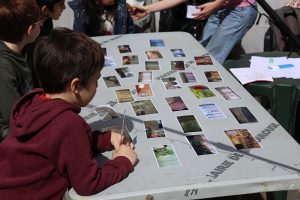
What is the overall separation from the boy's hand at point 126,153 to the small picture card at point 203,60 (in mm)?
988

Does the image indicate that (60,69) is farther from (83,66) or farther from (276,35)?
(276,35)


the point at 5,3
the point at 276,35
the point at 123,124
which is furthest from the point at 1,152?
the point at 276,35

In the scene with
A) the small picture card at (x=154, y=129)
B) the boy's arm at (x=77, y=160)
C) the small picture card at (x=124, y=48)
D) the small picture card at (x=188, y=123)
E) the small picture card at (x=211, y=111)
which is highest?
the boy's arm at (x=77, y=160)

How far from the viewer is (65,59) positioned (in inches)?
55.9

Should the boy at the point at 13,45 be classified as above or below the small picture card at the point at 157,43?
above

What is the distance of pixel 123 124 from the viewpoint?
177cm

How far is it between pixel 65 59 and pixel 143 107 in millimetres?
564

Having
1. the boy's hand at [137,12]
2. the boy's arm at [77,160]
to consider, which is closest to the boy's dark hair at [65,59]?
the boy's arm at [77,160]

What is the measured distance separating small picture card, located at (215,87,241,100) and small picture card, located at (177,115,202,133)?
0.88 feet

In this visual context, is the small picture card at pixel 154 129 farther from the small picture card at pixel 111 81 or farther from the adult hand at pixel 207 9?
the adult hand at pixel 207 9

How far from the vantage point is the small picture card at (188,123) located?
171 centimetres

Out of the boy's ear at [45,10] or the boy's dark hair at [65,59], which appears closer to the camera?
the boy's dark hair at [65,59]

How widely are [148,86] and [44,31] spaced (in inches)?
41.0

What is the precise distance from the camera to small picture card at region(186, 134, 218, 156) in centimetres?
156
